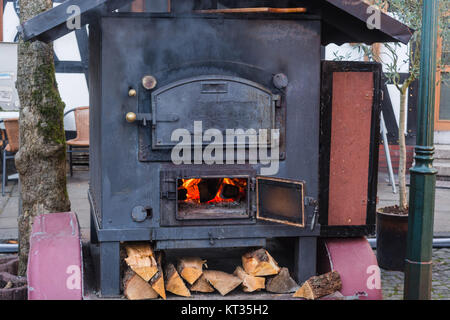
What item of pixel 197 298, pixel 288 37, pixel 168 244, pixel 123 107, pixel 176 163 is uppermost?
pixel 288 37

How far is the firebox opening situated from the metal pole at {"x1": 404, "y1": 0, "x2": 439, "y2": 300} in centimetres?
111

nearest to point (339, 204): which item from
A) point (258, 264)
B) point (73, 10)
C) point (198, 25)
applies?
point (258, 264)

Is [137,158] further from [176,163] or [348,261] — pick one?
[348,261]

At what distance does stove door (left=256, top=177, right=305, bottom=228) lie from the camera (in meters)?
3.65

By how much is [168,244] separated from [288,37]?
1.58m

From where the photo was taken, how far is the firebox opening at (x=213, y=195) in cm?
390

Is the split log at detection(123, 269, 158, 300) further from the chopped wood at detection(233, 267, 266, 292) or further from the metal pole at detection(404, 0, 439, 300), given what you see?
the metal pole at detection(404, 0, 439, 300)

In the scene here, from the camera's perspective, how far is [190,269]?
12.4ft

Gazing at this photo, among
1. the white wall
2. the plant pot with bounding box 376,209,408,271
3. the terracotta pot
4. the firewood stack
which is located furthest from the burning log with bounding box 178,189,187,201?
the white wall

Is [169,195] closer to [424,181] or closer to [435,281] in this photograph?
[424,181]

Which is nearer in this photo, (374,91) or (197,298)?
(197,298)

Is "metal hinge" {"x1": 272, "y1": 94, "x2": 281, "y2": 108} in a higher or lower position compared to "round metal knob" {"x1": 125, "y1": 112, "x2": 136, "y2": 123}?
higher

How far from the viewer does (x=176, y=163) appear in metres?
3.69

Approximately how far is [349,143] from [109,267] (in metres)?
1.84
